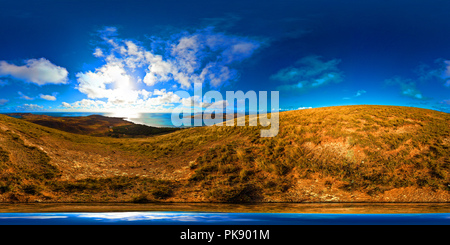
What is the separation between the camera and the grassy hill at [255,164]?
5297mm

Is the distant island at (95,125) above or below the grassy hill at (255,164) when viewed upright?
above

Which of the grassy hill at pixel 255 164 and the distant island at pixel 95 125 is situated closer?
the grassy hill at pixel 255 164

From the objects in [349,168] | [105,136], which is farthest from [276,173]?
[105,136]

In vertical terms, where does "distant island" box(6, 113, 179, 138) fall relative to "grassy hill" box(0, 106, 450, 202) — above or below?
above

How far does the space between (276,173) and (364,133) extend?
16.7ft

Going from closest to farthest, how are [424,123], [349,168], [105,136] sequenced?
[349,168], [424,123], [105,136]

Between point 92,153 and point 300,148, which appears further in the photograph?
point 92,153

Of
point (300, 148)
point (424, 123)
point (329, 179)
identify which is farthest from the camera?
point (424, 123)

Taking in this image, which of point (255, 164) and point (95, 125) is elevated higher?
point (95, 125)

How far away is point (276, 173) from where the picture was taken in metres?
→ 6.42

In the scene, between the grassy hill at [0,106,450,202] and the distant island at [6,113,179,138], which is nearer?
the grassy hill at [0,106,450,202]

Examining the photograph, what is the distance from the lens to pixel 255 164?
702 centimetres

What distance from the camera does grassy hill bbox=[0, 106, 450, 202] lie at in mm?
5297

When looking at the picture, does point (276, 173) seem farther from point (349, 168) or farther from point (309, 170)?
point (349, 168)
